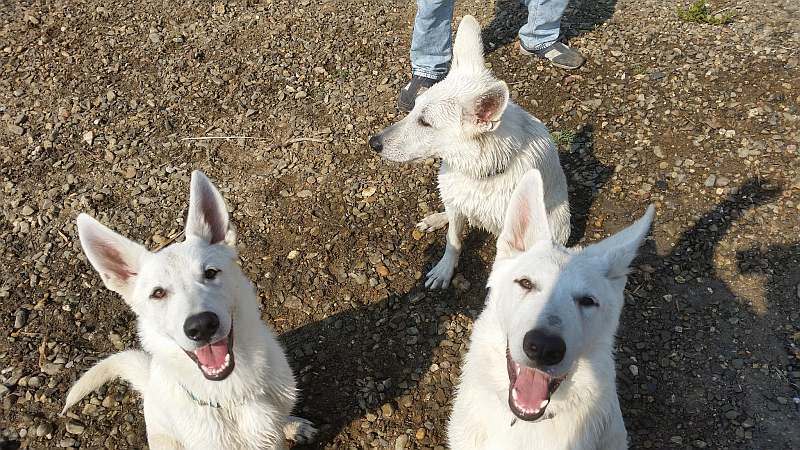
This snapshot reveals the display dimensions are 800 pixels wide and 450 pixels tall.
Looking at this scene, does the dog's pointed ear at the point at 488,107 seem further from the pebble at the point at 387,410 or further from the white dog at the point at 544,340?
the pebble at the point at 387,410

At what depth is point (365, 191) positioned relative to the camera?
5.12m

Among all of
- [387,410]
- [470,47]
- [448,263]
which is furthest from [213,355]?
[470,47]

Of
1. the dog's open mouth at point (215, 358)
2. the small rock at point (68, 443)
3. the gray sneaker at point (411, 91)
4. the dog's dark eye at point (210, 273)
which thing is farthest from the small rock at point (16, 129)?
the dog's open mouth at point (215, 358)

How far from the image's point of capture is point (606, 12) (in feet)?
22.7

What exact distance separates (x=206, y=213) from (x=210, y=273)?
0.37 m

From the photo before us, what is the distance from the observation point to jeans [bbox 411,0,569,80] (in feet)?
18.4

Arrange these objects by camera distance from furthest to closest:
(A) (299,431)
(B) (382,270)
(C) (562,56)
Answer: (C) (562,56), (B) (382,270), (A) (299,431)

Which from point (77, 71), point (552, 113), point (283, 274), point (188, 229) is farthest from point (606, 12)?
point (77, 71)

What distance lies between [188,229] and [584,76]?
4845mm

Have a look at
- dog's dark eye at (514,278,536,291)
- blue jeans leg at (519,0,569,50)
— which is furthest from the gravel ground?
dog's dark eye at (514,278,536,291)

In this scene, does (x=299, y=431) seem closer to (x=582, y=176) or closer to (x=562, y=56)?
(x=582, y=176)

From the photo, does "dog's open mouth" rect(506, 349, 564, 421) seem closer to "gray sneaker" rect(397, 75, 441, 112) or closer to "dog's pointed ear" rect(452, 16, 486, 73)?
"dog's pointed ear" rect(452, 16, 486, 73)

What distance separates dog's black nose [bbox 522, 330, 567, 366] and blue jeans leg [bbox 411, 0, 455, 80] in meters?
4.25

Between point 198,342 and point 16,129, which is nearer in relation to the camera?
point 198,342
